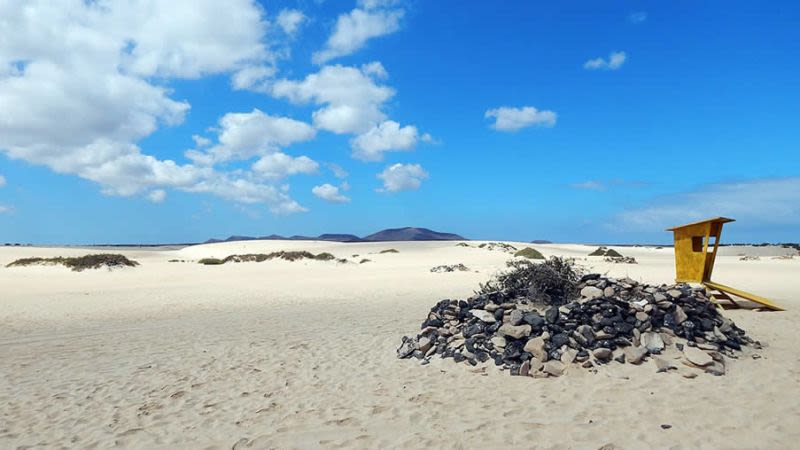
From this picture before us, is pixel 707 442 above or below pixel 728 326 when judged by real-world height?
below

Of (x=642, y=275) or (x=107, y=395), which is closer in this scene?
(x=107, y=395)

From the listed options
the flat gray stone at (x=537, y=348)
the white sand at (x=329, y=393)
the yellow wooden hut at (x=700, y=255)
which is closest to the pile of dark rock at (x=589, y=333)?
the flat gray stone at (x=537, y=348)

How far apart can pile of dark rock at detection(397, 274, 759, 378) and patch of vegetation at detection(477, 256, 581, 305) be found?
0.11m

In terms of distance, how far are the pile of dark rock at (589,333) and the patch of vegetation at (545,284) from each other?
0.38 feet

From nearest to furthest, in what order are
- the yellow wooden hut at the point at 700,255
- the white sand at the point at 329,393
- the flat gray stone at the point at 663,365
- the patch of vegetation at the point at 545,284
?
1. the white sand at the point at 329,393
2. the flat gray stone at the point at 663,365
3. the patch of vegetation at the point at 545,284
4. the yellow wooden hut at the point at 700,255

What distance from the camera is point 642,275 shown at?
2422cm

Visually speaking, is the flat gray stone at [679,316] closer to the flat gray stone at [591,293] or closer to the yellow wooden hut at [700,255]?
the flat gray stone at [591,293]

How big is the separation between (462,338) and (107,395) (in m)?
5.84


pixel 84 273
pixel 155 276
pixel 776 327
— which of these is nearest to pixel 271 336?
pixel 776 327

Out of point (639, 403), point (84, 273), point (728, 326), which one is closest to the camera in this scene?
point (639, 403)

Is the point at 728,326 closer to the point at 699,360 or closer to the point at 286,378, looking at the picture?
the point at 699,360

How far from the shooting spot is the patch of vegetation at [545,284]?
1015cm

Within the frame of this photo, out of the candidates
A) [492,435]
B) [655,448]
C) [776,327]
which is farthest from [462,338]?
[776,327]

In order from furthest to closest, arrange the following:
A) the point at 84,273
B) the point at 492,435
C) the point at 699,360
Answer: the point at 84,273
the point at 699,360
the point at 492,435
